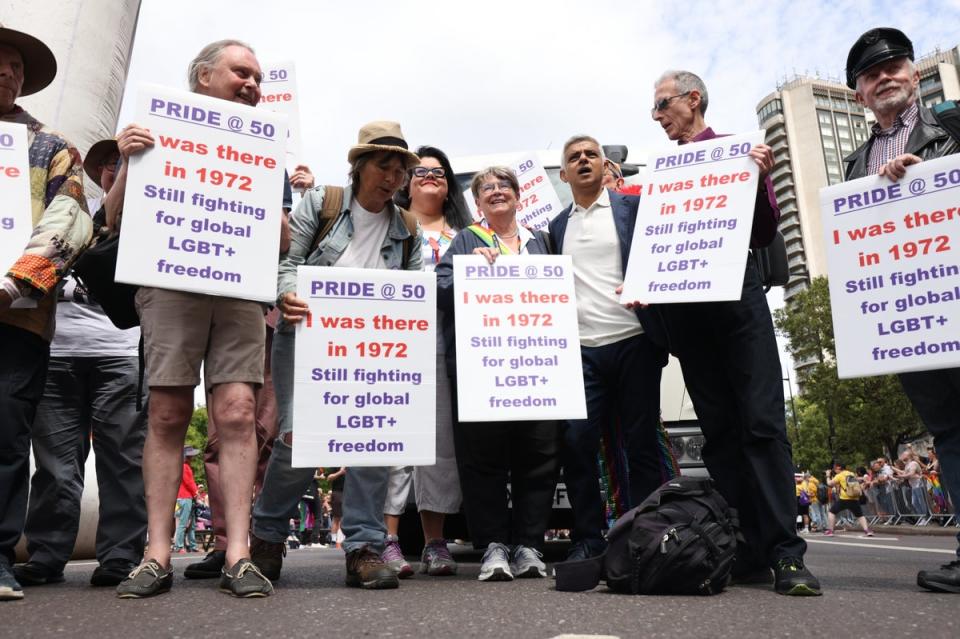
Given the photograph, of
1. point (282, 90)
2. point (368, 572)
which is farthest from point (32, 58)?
point (282, 90)

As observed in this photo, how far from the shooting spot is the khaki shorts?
11.2ft

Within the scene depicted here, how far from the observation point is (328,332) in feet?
12.6

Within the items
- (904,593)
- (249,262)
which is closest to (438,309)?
(249,262)

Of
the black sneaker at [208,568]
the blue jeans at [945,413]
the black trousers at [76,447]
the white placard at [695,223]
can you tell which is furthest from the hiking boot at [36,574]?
the blue jeans at [945,413]

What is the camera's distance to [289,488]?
3947 mm

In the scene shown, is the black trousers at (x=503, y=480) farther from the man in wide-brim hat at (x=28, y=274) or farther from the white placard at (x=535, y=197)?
the white placard at (x=535, y=197)

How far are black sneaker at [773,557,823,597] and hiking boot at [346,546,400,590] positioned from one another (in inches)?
61.5

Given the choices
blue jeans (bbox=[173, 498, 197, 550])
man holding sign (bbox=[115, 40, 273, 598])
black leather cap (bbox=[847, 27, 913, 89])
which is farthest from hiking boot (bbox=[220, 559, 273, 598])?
blue jeans (bbox=[173, 498, 197, 550])

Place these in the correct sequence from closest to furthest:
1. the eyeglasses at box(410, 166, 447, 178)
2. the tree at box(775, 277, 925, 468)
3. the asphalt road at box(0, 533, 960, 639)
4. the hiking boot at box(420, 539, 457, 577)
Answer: the asphalt road at box(0, 533, 960, 639) < the hiking boot at box(420, 539, 457, 577) < the eyeglasses at box(410, 166, 447, 178) < the tree at box(775, 277, 925, 468)

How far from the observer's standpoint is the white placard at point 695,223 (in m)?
3.76

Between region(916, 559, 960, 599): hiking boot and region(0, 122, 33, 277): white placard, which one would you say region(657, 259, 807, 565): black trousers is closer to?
region(916, 559, 960, 599): hiking boot

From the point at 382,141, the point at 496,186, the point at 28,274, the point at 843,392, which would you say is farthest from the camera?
the point at 843,392

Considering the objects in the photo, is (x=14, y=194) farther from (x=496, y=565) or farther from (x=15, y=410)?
(x=496, y=565)

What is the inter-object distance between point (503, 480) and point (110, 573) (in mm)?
1844
